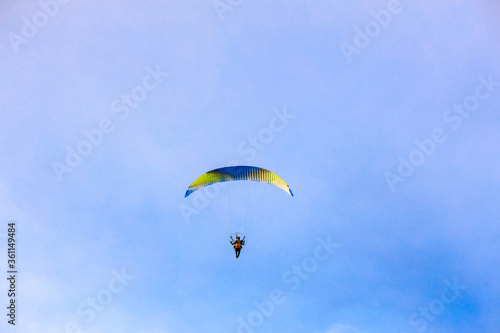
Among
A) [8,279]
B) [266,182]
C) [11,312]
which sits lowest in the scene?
[11,312]

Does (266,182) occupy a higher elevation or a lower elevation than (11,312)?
higher

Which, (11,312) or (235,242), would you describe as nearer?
(11,312)

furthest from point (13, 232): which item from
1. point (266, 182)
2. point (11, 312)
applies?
point (266, 182)

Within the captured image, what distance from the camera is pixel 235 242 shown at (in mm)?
28656

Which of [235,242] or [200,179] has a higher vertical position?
[200,179]

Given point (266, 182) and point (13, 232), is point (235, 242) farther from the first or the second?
point (13, 232)

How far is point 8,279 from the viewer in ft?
84.2

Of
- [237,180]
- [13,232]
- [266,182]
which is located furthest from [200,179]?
[13,232]

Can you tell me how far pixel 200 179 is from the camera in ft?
87.3

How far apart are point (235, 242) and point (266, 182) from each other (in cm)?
618

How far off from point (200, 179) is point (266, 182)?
5429mm

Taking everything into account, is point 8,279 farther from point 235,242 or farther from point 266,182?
point 266,182

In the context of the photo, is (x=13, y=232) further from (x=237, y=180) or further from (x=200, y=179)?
(x=237, y=180)

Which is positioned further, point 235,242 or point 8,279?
point 235,242
